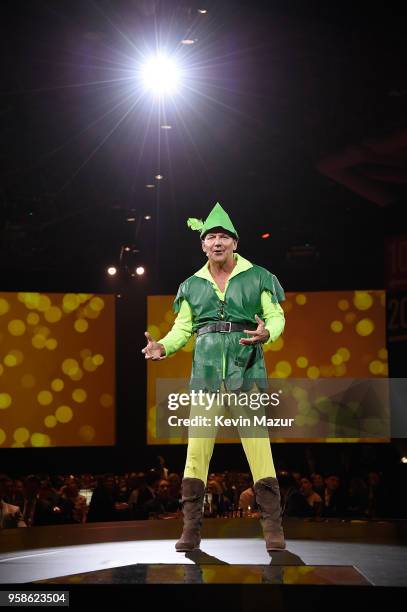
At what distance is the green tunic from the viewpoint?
405 cm

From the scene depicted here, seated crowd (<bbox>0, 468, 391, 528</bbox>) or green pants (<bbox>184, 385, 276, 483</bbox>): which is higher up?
green pants (<bbox>184, 385, 276, 483</bbox>)

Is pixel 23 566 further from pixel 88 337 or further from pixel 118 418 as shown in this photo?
pixel 118 418

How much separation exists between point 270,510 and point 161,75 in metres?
4.99

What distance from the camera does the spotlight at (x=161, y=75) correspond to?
7719mm

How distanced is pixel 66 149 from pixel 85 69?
1542mm

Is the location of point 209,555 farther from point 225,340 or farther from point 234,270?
point 234,270

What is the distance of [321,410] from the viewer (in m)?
11.3

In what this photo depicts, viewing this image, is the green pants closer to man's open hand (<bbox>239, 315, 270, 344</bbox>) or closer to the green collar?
man's open hand (<bbox>239, 315, 270, 344</bbox>)

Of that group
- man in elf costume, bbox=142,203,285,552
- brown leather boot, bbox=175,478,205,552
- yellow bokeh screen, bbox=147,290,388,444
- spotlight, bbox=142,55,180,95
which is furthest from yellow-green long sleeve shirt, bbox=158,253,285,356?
yellow bokeh screen, bbox=147,290,388,444

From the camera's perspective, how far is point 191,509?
4.01 meters

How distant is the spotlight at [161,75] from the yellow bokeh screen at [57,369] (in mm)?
4027

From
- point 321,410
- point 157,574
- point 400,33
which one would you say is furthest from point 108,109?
point 157,574

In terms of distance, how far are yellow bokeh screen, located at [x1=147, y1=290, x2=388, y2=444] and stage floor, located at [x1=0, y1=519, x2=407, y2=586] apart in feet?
17.7

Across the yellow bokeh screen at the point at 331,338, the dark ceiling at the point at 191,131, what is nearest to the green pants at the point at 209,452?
the dark ceiling at the point at 191,131
